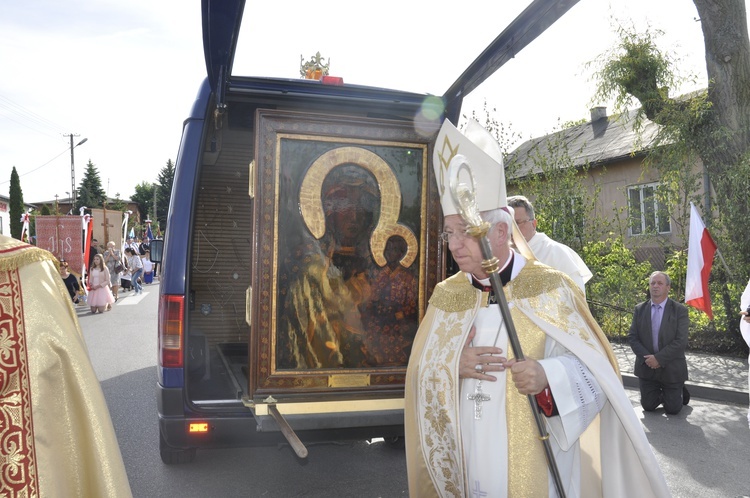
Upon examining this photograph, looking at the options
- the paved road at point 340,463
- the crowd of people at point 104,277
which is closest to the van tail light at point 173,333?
the paved road at point 340,463

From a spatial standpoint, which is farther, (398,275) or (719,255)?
(719,255)

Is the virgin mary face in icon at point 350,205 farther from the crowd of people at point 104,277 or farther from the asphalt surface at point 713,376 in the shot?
the crowd of people at point 104,277

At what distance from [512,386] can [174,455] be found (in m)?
3.52

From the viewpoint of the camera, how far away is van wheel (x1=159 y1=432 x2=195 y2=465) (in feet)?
17.6

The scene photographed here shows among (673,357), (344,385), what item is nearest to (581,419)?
(344,385)

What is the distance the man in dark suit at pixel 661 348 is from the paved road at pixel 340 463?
196 mm

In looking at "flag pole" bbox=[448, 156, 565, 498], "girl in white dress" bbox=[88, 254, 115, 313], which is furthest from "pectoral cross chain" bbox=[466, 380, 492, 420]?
"girl in white dress" bbox=[88, 254, 115, 313]

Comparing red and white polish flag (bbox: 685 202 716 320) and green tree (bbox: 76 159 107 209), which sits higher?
green tree (bbox: 76 159 107 209)

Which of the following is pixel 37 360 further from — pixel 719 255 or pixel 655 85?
pixel 655 85

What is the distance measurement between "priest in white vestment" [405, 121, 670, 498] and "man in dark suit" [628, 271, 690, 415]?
491 centimetres

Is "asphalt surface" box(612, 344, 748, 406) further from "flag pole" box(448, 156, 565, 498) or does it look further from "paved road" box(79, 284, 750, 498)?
"flag pole" box(448, 156, 565, 498)

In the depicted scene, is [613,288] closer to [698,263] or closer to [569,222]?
[569,222]

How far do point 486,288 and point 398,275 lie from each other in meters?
1.96

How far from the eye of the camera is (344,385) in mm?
4754
